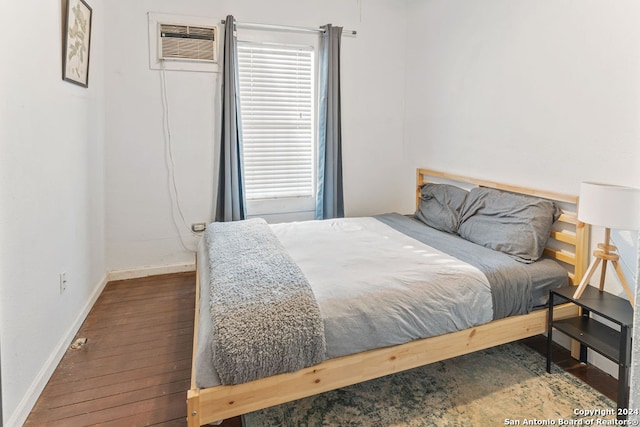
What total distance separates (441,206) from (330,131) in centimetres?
131

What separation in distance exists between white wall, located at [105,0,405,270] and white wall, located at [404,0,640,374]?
0.46 metres

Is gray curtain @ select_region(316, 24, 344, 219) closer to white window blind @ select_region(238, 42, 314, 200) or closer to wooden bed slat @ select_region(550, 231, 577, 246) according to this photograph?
white window blind @ select_region(238, 42, 314, 200)

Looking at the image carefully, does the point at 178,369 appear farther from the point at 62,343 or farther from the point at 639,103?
the point at 639,103

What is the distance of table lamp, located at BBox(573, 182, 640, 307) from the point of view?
192 centimetres

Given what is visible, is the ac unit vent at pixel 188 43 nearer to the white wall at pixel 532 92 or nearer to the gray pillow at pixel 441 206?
the white wall at pixel 532 92

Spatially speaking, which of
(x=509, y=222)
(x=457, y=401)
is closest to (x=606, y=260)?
(x=509, y=222)

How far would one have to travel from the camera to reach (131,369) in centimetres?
228

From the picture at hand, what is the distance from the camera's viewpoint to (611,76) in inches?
86.6

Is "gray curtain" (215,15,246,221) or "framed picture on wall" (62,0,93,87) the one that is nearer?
"framed picture on wall" (62,0,93,87)

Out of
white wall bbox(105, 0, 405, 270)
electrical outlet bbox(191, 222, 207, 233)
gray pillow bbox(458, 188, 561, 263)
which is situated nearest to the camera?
gray pillow bbox(458, 188, 561, 263)

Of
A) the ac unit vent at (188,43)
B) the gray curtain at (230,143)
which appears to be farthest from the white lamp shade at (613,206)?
the ac unit vent at (188,43)

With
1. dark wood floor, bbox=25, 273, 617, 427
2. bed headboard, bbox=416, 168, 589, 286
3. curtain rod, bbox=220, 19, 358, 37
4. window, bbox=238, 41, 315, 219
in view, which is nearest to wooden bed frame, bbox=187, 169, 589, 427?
bed headboard, bbox=416, 168, 589, 286

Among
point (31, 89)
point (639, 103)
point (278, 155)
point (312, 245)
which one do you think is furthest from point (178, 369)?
point (639, 103)

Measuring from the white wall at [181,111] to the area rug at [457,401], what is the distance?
2.28 metres
